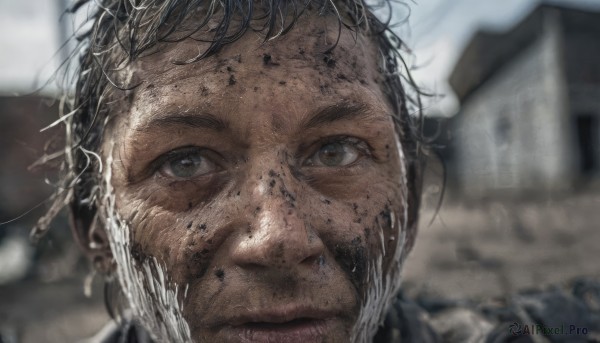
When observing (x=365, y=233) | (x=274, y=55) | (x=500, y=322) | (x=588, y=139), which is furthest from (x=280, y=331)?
(x=588, y=139)

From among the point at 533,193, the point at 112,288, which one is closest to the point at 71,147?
the point at 112,288

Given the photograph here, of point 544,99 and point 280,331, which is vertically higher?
point 280,331

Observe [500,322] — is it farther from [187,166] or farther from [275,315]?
[187,166]

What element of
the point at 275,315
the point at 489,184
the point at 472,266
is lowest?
the point at 489,184

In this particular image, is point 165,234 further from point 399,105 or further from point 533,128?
point 533,128

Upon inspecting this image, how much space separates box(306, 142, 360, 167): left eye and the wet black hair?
0.31m

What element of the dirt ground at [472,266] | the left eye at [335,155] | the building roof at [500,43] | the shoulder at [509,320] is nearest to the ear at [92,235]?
the dirt ground at [472,266]

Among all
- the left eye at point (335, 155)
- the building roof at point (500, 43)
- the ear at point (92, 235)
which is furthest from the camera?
the building roof at point (500, 43)

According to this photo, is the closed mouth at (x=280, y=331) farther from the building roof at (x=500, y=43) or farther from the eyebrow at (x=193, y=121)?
the building roof at (x=500, y=43)

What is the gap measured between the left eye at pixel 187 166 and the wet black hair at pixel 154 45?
0.27 metres

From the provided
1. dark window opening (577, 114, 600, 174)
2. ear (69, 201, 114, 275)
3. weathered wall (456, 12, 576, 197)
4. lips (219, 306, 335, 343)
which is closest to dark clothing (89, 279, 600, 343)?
ear (69, 201, 114, 275)

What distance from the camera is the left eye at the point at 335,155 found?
4.74ft

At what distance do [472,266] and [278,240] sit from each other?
5.02 m

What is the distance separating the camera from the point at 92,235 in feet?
5.80
